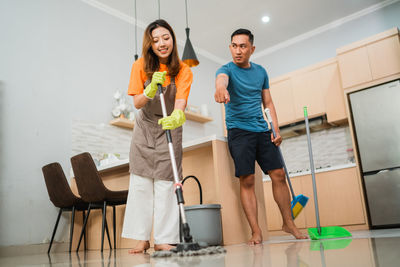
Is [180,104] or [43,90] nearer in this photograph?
[180,104]

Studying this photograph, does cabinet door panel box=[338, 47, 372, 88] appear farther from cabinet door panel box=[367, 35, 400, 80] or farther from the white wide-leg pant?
the white wide-leg pant

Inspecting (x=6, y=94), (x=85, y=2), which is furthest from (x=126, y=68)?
(x=6, y=94)

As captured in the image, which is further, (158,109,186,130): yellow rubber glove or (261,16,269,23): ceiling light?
(261,16,269,23): ceiling light

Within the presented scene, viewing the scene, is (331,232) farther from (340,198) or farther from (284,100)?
(284,100)

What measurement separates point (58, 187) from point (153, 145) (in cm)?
168

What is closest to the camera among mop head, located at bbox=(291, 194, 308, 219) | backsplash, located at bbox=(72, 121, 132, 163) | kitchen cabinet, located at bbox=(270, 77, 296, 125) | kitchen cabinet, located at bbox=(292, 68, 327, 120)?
mop head, located at bbox=(291, 194, 308, 219)

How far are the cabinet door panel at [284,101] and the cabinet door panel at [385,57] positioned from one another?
1217mm

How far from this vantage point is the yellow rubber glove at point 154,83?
70.3 inches

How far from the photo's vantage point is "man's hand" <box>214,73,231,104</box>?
2.11m

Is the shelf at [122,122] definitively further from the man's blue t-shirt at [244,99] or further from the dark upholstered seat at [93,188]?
the man's blue t-shirt at [244,99]

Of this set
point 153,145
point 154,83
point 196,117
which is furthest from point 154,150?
point 196,117

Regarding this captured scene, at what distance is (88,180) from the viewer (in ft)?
9.47

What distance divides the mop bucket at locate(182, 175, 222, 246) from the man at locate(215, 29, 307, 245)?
0.23 meters

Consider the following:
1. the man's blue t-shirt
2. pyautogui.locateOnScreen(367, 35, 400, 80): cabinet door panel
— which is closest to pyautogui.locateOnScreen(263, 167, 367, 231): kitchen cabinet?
pyautogui.locateOnScreen(367, 35, 400, 80): cabinet door panel
